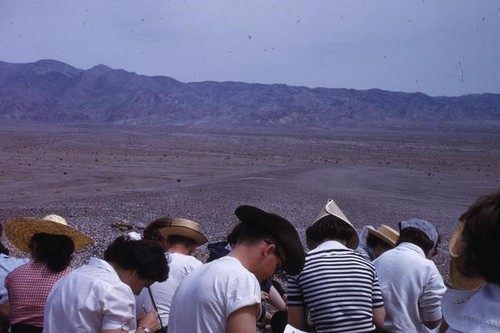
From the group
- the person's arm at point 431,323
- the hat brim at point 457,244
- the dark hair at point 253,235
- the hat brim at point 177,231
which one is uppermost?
the hat brim at point 457,244

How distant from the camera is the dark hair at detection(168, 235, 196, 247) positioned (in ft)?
16.1

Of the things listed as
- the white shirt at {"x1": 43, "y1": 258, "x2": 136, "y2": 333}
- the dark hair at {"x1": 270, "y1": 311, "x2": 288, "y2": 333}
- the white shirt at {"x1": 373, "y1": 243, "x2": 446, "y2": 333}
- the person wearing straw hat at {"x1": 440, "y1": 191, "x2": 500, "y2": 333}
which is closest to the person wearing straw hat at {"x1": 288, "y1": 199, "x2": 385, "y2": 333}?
the white shirt at {"x1": 373, "y1": 243, "x2": 446, "y2": 333}

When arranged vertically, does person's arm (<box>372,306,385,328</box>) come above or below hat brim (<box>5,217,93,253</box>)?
below

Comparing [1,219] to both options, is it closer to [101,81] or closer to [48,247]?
[48,247]

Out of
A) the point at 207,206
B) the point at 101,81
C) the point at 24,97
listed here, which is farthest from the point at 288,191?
the point at 101,81

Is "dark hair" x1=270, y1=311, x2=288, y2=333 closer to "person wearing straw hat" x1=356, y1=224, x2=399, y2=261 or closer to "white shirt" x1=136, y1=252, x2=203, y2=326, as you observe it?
"white shirt" x1=136, y1=252, x2=203, y2=326

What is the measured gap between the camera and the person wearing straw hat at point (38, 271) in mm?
3994

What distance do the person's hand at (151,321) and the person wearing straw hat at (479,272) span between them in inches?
89.5

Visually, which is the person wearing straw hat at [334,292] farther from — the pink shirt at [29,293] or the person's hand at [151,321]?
the pink shirt at [29,293]

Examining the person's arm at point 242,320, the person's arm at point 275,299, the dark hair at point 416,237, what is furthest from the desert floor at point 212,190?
the person's arm at point 242,320

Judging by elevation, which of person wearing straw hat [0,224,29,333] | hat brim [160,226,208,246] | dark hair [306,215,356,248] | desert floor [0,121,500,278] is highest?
dark hair [306,215,356,248]

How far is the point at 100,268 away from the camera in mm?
3260

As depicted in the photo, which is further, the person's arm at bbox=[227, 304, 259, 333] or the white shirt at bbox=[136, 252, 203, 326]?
the white shirt at bbox=[136, 252, 203, 326]

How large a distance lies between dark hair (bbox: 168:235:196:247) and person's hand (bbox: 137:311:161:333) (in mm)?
957
